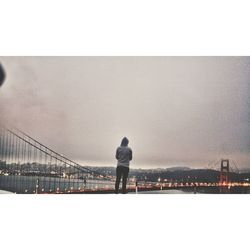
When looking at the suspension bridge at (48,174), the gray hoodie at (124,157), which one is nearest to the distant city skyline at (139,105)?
the suspension bridge at (48,174)

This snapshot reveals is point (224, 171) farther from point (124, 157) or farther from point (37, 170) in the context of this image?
point (37, 170)

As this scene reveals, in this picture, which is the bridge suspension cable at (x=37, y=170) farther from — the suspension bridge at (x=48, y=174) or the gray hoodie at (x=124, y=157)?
the gray hoodie at (x=124, y=157)

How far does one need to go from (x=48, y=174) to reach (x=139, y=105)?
165 cm

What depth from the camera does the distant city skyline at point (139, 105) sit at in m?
6.00

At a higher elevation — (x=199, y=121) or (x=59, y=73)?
(x=59, y=73)

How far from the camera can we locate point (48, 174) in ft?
21.6

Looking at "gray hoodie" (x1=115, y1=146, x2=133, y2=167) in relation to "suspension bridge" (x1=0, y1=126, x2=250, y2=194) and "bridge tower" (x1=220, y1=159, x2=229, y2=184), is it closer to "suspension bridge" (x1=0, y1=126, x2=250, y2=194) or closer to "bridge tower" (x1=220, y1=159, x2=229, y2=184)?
"suspension bridge" (x1=0, y1=126, x2=250, y2=194)

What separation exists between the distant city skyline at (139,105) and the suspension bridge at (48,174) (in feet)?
0.49

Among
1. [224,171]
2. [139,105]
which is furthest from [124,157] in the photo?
[224,171]

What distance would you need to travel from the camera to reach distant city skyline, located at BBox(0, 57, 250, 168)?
6004mm
